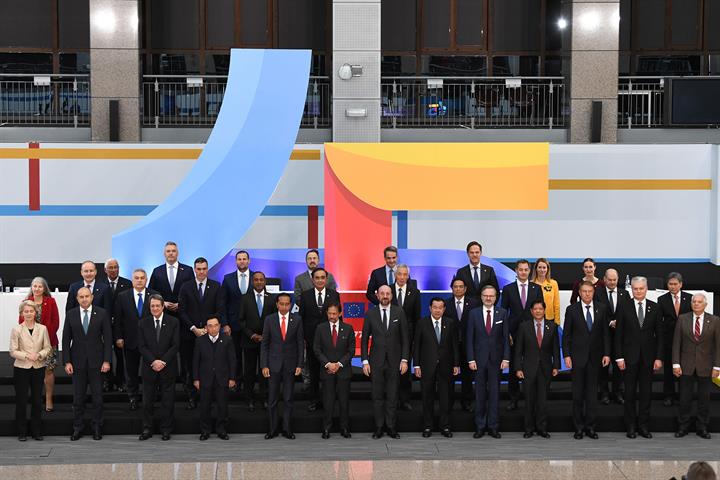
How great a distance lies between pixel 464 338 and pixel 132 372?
316 cm

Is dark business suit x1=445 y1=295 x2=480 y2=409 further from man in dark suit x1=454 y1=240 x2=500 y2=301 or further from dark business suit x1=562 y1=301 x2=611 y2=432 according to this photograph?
dark business suit x1=562 y1=301 x2=611 y2=432

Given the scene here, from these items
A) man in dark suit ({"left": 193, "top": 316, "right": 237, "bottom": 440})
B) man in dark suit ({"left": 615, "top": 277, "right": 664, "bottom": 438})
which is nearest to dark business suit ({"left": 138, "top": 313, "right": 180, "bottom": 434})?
man in dark suit ({"left": 193, "top": 316, "right": 237, "bottom": 440})

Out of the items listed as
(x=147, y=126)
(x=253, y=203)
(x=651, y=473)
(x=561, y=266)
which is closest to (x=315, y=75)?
(x=147, y=126)

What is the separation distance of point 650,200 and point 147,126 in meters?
8.36

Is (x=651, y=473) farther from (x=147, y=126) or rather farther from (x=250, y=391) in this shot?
(x=147, y=126)

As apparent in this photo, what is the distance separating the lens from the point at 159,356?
962cm

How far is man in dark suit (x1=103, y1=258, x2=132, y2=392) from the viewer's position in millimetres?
10320

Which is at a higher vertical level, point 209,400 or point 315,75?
point 315,75

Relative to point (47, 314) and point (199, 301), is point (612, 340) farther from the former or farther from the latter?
point (47, 314)

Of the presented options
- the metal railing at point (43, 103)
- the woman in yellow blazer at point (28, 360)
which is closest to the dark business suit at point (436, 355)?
the woman in yellow blazer at point (28, 360)

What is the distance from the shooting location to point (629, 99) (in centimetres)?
1845

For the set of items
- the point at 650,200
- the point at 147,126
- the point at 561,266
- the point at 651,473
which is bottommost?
the point at 651,473

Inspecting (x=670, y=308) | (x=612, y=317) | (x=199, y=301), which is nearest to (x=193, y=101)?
(x=199, y=301)

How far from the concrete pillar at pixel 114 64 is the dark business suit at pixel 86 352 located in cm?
816
